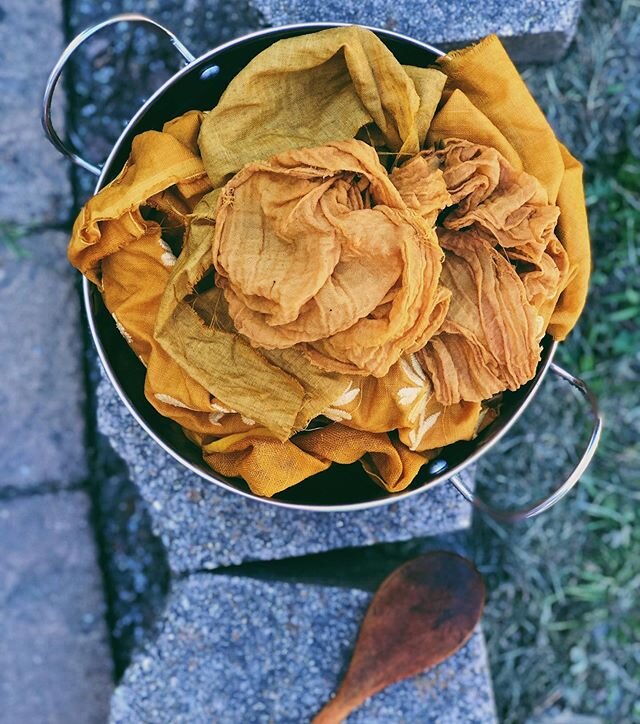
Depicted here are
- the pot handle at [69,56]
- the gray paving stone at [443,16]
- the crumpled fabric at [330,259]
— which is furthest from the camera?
the gray paving stone at [443,16]

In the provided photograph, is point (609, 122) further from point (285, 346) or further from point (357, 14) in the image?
point (285, 346)

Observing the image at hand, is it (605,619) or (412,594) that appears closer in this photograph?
(412,594)

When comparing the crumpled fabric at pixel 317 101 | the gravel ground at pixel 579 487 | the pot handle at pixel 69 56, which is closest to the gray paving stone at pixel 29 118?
the gravel ground at pixel 579 487

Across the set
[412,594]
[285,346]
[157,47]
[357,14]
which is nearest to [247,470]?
[285,346]

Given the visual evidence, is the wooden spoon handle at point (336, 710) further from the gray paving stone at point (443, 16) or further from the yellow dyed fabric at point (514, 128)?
the gray paving stone at point (443, 16)

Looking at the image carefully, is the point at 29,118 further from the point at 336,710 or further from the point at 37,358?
the point at 336,710

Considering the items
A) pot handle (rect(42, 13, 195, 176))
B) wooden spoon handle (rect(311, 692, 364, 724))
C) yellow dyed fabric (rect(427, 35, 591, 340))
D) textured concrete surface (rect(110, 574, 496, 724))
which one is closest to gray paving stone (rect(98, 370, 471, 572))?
textured concrete surface (rect(110, 574, 496, 724))
